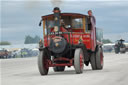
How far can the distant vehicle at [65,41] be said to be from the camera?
1507cm

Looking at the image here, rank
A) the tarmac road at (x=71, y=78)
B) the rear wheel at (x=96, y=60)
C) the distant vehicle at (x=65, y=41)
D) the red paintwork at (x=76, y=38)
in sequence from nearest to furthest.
Result: the tarmac road at (x=71, y=78)
the distant vehicle at (x=65, y=41)
the red paintwork at (x=76, y=38)
the rear wheel at (x=96, y=60)

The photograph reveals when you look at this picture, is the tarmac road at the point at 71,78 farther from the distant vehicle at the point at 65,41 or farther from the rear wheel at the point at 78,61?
the distant vehicle at the point at 65,41

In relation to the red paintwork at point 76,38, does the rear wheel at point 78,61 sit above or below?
below

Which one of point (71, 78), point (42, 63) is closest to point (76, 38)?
point (42, 63)

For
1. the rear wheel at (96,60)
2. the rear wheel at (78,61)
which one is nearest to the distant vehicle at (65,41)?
the rear wheel at (78,61)

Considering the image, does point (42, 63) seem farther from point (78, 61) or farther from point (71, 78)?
point (71, 78)

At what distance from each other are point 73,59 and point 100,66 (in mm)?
2838

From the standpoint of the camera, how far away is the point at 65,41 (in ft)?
49.5

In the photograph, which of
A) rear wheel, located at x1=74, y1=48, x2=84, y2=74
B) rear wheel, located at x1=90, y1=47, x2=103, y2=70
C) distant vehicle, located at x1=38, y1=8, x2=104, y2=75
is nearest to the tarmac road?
rear wheel, located at x1=74, y1=48, x2=84, y2=74

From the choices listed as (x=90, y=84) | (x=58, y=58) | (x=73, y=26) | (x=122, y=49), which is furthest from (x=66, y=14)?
(x=122, y=49)

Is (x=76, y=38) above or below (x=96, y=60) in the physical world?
above

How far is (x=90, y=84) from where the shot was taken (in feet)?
33.6

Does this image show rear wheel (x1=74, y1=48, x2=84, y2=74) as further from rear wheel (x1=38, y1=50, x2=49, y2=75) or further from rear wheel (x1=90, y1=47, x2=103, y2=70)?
rear wheel (x1=90, y1=47, x2=103, y2=70)

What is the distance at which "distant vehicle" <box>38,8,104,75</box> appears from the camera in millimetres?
15070
